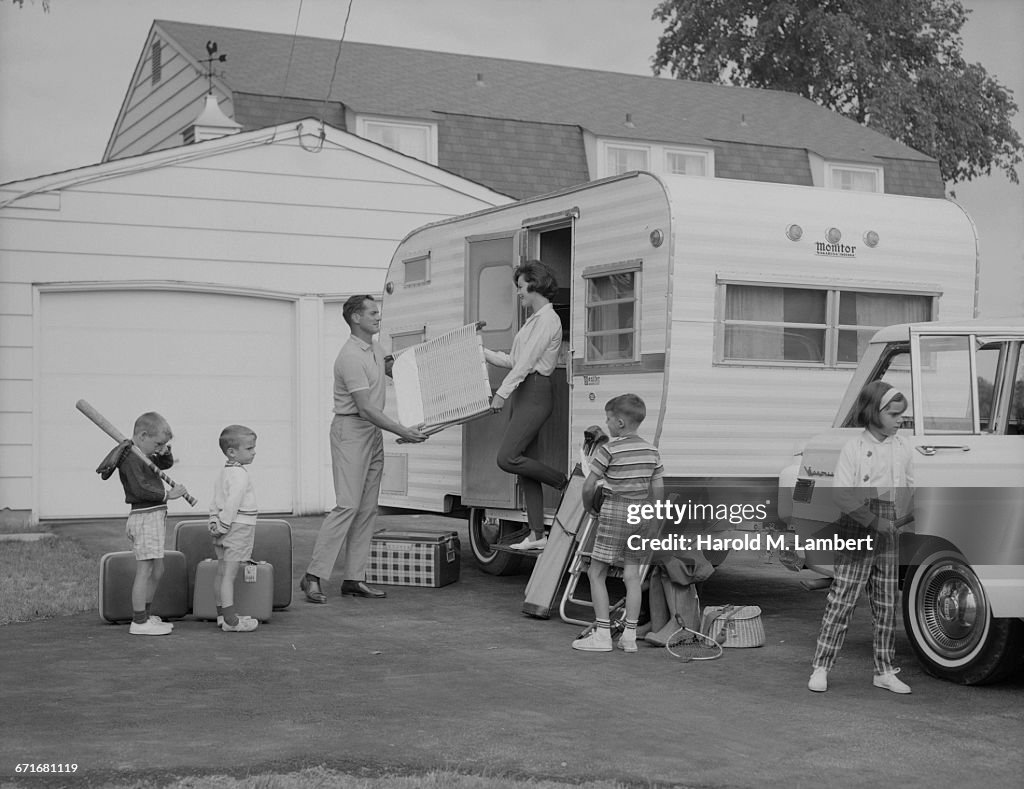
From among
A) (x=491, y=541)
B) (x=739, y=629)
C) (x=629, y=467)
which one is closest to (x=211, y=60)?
(x=491, y=541)

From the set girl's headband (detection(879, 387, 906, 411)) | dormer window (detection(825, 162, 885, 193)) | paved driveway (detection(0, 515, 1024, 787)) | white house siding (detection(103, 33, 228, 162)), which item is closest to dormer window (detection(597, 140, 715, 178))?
dormer window (detection(825, 162, 885, 193))

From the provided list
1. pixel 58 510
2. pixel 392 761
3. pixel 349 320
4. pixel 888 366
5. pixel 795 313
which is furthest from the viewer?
pixel 58 510

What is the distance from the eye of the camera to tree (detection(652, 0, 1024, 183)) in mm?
29422

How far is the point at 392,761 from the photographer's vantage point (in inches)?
210

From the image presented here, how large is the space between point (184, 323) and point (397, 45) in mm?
10788

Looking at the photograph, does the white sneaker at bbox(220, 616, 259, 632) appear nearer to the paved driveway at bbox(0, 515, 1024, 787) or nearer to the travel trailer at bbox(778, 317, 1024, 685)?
the paved driveway at bbox(0, 515, 1024, 787)

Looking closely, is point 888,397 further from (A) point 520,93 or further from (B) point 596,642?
(A) point 520,93

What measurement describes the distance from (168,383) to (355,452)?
575 cm

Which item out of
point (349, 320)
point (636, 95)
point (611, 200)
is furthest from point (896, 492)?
point (636, 95)

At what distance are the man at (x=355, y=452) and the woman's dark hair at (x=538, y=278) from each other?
1.07 meters

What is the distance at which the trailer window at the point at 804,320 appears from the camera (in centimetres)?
876

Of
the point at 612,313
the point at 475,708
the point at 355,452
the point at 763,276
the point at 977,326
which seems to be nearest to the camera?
the point at 475,708

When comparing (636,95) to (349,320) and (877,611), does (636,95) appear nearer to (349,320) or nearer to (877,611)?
(349,320)

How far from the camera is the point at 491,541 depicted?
1132 cm
